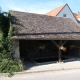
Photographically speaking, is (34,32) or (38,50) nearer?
(34,32)

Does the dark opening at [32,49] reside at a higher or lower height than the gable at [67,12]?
lower

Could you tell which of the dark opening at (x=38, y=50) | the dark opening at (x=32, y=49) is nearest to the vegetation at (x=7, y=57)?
the dark opening at (x=32, y=49)

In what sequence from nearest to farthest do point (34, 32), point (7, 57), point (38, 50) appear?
1. point (7, 57)
2. point (34, 32)
3. point (38, 50)

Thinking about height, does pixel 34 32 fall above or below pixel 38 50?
above

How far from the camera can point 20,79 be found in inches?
273

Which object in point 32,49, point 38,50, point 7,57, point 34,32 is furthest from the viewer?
point 38,50

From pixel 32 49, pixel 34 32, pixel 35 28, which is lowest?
pixel 32 49

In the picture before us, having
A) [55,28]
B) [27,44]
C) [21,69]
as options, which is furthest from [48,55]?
[21,69]

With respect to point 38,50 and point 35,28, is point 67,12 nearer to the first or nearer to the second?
point 38,50

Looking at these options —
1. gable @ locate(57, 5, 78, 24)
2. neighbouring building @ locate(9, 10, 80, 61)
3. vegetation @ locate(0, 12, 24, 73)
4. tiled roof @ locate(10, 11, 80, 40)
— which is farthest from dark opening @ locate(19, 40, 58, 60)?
gable @ locate(57, 5, 78, 24)

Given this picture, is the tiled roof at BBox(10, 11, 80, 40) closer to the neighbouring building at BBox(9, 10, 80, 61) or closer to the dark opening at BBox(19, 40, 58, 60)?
the neighbouring building at BBox(9, 10, 80, 61)

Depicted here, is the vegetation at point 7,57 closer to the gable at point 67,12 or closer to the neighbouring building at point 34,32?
the neighbouring building at point 34,32

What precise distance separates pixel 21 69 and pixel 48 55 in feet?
23.0

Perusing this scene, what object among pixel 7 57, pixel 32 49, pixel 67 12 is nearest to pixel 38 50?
pixel 32 49
